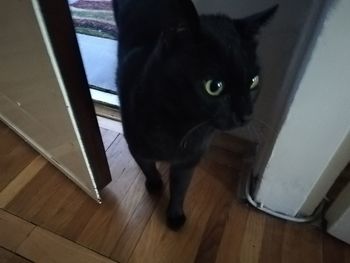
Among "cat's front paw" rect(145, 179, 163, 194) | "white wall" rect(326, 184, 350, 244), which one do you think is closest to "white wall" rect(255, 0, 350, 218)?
"white wall" rect(326, 184, 350, 244)

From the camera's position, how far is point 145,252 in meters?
0.73

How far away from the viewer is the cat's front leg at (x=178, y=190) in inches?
25.7

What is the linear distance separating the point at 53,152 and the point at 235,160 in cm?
52

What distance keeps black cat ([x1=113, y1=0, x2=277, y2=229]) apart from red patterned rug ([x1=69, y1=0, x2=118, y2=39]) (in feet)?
2.54

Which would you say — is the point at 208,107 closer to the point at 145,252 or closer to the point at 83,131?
the point at 83,131

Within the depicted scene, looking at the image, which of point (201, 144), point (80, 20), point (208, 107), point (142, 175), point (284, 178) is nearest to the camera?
point (208, 107)

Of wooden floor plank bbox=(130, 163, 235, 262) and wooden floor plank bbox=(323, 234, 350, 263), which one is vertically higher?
wooden floor plank bbox=(130, 163, 235, 262)

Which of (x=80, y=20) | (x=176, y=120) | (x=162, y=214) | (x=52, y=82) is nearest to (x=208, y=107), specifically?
(x=176, y=120)

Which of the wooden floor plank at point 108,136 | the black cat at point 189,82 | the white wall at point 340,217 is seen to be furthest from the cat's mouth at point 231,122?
the wooden floor plank at point 108,136

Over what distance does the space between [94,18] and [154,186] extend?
89cm

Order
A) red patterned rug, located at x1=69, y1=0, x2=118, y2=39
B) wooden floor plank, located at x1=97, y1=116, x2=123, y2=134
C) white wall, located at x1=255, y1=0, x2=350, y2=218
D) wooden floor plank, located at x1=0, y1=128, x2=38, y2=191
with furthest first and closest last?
red patterned rug, located at x1=69, y1=0, x2=118, y2=39 → wooden floor plank, located at x1=97, y1=116, x2=123, y2=134 → wooden floor plank, located at x1=0, y1=128, x2=38, y2=191 → white wall, located at x1=255, y1=0, x2=350, y2=218

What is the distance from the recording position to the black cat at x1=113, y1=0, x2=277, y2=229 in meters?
0.42

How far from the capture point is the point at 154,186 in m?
0.84

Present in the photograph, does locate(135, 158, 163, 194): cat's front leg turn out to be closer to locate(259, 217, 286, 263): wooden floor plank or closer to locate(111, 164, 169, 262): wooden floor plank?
locate(111, 164, 169, 262): wooden floor plank
